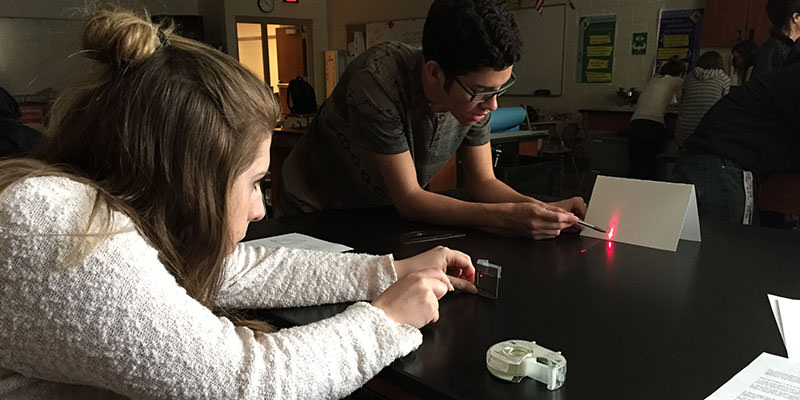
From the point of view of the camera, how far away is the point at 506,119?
3.93 meters

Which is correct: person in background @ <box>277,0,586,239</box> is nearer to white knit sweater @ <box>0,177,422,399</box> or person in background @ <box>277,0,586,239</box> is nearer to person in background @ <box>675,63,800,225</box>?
white knit sweater @ <box>0,177,422,399</box>

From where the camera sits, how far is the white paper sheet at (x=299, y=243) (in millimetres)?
1241

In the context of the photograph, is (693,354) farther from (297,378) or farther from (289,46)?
(289,46)

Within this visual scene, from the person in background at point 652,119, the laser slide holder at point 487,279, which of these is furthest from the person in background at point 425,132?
the person in background at point 652,119

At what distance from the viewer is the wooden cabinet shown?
4.76 metres

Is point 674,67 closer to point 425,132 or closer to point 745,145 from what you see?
point 745,145

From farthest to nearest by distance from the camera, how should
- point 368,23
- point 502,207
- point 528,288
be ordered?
point 368,23 < point 502,207 < point 528,288

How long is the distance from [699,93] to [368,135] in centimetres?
356

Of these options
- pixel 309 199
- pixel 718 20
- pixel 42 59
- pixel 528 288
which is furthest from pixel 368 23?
pixel 528 288

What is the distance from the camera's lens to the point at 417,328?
0.82m

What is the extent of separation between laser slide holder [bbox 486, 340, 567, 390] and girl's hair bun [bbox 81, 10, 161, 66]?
1.82ft

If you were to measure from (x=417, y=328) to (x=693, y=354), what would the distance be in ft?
1.16

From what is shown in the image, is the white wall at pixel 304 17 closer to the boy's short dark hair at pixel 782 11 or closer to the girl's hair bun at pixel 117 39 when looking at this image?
the boy's short dark hair at pixel 782 11

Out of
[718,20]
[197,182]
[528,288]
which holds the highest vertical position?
[718,20]
